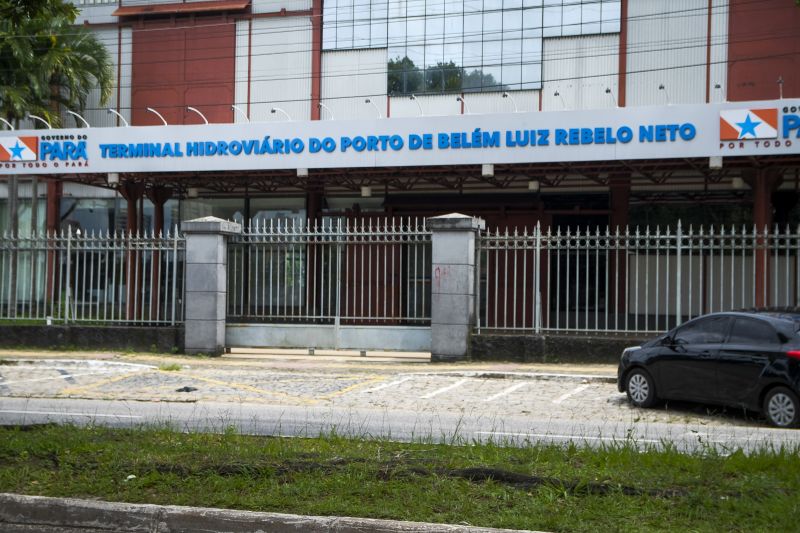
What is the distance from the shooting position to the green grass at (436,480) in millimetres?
6043

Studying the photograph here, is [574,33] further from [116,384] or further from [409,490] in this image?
[409,490]

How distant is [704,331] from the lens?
1231 centimetres

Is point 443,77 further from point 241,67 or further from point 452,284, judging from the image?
point 452,284

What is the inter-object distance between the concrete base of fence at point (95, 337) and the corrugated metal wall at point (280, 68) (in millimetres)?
9653

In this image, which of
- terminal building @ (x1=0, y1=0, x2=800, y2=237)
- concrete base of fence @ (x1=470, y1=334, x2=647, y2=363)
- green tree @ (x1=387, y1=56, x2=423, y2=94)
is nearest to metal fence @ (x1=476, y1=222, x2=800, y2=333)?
concrete base of fence @ (x1=470, y1=334, x2=647, y2=363)

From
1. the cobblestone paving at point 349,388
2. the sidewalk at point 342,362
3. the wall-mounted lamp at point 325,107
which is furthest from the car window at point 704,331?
the wall-mounted lamp at point 325,107

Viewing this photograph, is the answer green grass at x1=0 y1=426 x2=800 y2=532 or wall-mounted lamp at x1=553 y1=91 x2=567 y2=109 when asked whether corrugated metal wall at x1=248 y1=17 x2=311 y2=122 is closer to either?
wall-mounted lamp at x1=553 y1=91 x2=567 y2=109

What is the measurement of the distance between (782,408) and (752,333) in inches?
43.7

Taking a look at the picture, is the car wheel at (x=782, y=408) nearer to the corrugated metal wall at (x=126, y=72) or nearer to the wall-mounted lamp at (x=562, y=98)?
the wall-mounted lamp at (x=562, y=98)

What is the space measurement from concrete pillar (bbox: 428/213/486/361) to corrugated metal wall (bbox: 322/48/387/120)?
31.2ft

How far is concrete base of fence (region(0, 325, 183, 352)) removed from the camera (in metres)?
19.7

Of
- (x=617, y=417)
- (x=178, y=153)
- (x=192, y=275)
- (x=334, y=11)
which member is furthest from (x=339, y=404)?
(x=334, y=11)

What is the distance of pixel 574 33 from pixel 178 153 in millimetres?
11345

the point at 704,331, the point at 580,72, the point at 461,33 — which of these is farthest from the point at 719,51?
the point at 704,331
